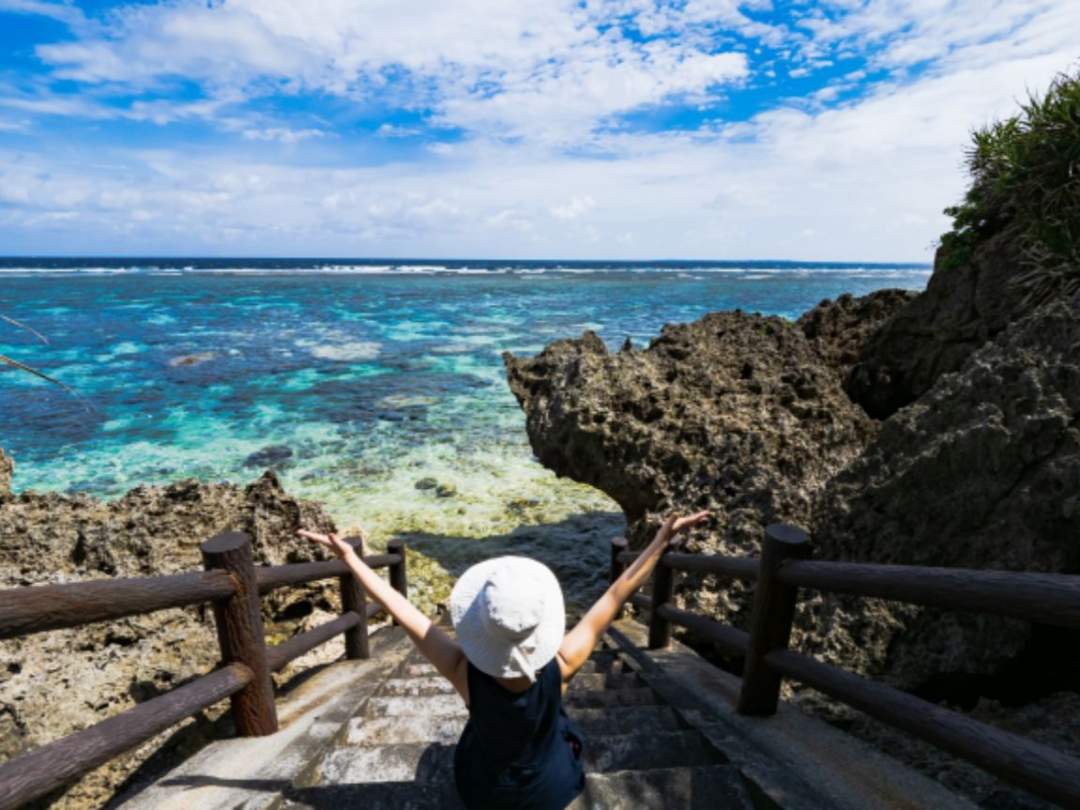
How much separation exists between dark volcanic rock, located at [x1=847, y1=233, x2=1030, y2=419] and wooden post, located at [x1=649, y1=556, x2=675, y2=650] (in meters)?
5.05

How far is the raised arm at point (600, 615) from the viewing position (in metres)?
2.12

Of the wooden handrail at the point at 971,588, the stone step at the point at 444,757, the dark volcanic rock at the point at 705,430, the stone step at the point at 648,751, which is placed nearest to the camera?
the wooden handrail at the point at 971,588

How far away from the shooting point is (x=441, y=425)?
53.1 ft

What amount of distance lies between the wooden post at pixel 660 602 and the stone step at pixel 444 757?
184 cm

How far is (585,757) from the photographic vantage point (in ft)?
9.06

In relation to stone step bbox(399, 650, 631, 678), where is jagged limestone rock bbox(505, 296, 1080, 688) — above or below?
above

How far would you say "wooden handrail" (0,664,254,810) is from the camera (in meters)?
1.81

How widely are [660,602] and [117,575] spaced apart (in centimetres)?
444

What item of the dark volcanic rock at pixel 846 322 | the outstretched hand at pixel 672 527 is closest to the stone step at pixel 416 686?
the outstretched hand at pixel 672 527

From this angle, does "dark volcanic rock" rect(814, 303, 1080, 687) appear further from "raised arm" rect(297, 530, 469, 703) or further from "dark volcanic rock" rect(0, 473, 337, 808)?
"dark volcanic rock" rect(0, 473, 337, 808)

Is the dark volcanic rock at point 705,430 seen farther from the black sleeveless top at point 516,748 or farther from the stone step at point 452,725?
the black sleeveless top at point 516,748

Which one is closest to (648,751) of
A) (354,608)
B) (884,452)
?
(354,608)

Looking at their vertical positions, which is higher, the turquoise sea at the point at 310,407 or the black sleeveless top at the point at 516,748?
the black sleeveless top at the point at 516,748

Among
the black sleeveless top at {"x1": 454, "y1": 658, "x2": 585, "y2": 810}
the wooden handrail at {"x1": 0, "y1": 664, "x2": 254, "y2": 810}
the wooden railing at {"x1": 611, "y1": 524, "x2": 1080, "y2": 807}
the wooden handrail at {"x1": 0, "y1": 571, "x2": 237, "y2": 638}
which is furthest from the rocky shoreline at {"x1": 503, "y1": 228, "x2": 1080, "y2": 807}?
the wooden handrail at {"x1": 0, "y1": 571, "x2": 237, "y2": 638}
